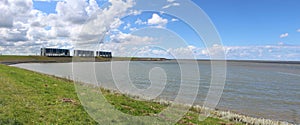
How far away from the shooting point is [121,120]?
11.1 m

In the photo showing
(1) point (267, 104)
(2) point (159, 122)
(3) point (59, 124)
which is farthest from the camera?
(1) point (267, 104)

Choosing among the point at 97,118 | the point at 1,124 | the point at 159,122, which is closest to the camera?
the point at 1,124

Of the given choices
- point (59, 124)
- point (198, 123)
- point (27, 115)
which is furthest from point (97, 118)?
point (198, 123)

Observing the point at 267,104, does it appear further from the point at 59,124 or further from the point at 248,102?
the point at 59,124

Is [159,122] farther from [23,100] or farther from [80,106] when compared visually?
[23,100]

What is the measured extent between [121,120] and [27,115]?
3.98 m

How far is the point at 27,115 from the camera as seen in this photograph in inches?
396

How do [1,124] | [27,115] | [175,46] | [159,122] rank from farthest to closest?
[175,46] < [159,122] < [27,115] < [1,124]

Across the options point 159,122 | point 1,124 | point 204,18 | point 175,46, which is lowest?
point 159,122

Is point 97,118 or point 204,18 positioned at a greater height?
point 204,18

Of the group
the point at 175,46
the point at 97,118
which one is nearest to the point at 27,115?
the point at 97,118

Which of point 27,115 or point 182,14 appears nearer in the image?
point 27,115

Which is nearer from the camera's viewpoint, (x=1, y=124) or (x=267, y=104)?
(x=1, y=124)

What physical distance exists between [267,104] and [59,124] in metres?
24.5
